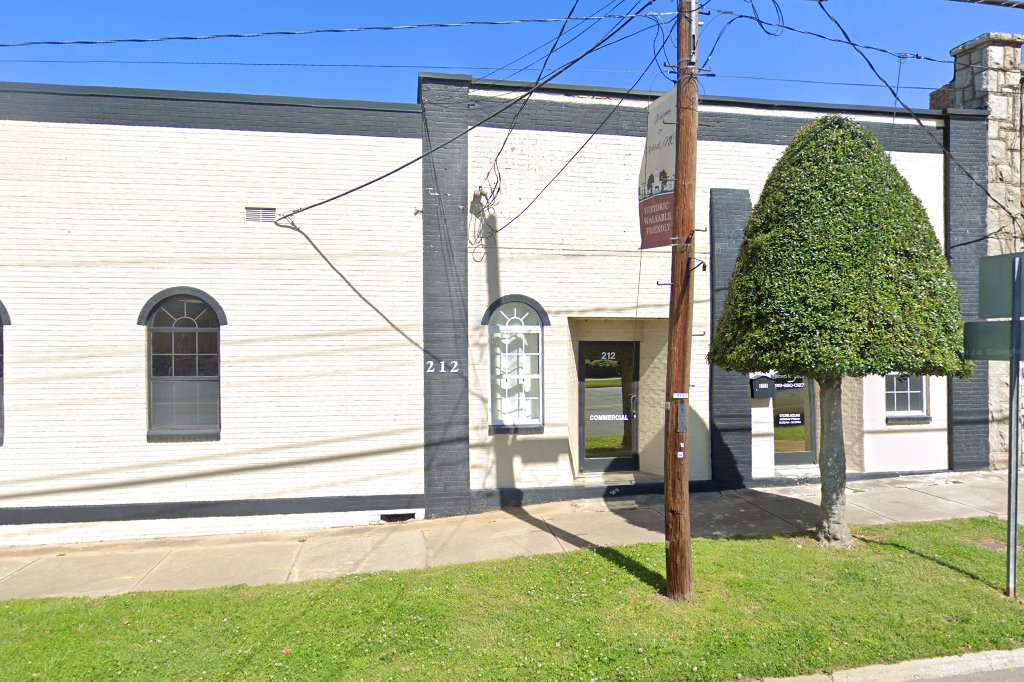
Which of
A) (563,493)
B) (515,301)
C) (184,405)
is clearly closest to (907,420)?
(563,493)

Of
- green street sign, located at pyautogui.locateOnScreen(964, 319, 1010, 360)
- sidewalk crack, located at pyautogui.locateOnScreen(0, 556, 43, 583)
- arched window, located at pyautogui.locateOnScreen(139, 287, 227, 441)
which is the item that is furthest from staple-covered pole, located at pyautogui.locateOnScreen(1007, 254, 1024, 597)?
sidewalk crack, located at pyautogui.locateOnScreen(0, 556, 43, 583)

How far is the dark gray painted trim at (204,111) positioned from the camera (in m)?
8.17

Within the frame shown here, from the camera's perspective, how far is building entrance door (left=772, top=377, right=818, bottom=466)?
10492 mm

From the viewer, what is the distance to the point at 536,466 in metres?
9.18

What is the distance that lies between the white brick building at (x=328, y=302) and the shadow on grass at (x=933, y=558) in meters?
2.70

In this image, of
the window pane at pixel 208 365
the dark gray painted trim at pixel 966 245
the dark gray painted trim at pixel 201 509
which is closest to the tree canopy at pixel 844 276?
the dark gray painted trim at pixel 966 245

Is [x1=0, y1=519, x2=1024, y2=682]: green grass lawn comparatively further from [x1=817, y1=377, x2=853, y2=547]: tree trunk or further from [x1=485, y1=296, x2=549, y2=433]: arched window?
[x1=485, y1=296, x2=549, y2=433]: arched window

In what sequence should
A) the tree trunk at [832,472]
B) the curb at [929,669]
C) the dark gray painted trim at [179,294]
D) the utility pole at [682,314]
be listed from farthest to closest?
the dark gray painted trim at [179,294], the tree trunk at [832,472], the utility pole at [682,314], the curb at [929,669]

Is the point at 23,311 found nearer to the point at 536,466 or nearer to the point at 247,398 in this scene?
the point at 247,398

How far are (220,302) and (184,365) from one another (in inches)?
39.8

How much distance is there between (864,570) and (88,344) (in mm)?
9566

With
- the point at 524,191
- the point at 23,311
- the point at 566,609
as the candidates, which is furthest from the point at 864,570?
the point at 23,311

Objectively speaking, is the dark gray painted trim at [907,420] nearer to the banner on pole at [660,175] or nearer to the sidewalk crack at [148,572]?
the banner on pole at [660,175]

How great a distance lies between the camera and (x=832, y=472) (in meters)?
6.99
